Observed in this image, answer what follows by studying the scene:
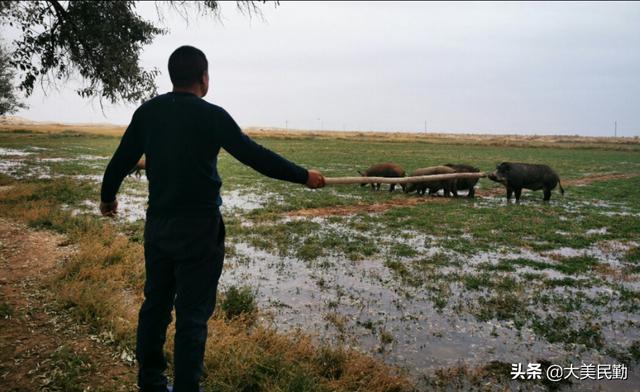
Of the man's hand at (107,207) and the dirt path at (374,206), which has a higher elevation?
the man's hand at (107,207)

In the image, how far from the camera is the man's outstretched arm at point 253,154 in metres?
2.95

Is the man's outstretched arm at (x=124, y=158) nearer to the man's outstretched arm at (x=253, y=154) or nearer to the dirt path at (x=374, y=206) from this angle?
the man's outstretched arm at (x=253, y=154)

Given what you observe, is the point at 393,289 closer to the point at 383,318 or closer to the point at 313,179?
the point at 383,318

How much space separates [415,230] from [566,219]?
6024 mm

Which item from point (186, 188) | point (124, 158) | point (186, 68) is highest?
point (186, 68)

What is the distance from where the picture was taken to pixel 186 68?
9.98 ft

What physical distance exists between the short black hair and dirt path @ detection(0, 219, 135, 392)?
276cm

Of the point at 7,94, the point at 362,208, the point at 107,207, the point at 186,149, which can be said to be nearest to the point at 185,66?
the point at 186,149

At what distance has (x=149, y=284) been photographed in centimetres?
315

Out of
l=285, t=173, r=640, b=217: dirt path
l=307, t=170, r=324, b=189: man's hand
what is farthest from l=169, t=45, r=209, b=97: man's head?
l=285, t=173, r=640, b=217: dirt path

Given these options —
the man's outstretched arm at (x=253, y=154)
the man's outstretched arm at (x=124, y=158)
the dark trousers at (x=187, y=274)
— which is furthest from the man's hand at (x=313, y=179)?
the man's outstretched arm at (x=124, y=158)

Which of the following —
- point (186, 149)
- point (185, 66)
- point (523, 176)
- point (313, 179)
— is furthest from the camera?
point (523, 176)

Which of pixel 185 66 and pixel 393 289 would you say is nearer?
pixel 185 66

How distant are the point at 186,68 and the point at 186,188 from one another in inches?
36.1
